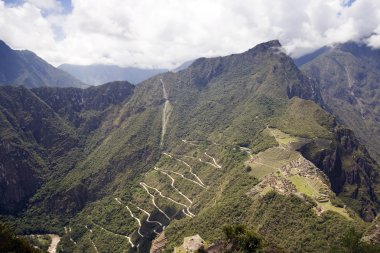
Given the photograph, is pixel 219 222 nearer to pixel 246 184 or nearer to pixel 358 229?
pixel 246 184

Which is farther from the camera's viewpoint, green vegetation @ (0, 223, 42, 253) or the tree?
green vegetation @ (0, 223, 42, 253)

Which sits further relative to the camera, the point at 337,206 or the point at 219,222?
the point at 219,222

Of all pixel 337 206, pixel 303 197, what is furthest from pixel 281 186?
pixel 337 206

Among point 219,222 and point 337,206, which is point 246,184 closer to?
point 219,222

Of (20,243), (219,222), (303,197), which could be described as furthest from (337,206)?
(20,243)

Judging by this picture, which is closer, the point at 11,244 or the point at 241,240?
the point at 241,240

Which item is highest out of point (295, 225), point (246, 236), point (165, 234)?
point (246, 236)

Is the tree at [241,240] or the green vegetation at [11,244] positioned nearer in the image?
the tree at [241,240]

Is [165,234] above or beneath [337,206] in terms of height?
beneath

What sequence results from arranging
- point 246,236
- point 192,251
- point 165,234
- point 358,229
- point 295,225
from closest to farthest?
1. point 246,236
2. point 192,251
3. point 358,229
4. point 295,225
5. point 165,234

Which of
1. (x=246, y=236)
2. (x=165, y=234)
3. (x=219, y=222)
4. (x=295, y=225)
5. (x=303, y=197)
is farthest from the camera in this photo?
(x=165, y=234)
